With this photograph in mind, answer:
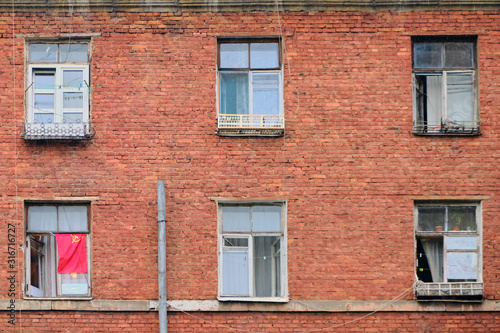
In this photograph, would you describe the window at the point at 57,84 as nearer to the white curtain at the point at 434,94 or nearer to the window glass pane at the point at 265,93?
the window glass pane at the point at 265,93

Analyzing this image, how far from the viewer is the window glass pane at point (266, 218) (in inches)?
544

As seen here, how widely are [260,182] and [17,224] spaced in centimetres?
457

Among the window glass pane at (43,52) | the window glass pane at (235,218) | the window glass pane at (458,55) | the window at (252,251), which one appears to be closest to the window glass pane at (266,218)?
the window at (252,251)

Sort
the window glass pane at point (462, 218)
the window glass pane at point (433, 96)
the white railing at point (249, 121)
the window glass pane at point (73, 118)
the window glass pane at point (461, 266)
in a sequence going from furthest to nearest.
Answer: the window glass pane at point (433, 96)
the window glass pane at point (73, 118)
the white railing at point (249, 121)
the window glass pane at point (462, 218)
the window glass pane at point (461, 266)

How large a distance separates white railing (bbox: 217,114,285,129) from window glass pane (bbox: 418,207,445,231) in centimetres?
312

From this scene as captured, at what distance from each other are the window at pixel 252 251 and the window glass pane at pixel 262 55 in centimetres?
273

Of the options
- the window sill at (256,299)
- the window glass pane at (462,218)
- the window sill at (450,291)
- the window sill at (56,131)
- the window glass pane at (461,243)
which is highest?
the window sill at (56,131)

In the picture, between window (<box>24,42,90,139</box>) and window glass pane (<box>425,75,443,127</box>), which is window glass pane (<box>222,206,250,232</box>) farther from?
window glass pane (<box>425,75,443,127</box>)

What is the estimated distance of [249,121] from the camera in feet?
45.9

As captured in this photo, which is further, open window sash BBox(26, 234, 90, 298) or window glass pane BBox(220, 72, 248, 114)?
window glass pane BBox(220, 72, 248, 114)

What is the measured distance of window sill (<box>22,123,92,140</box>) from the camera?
13.7 meters

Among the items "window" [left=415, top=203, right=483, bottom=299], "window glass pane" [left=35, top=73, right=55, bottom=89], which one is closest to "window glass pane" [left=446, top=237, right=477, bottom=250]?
"window" [left=415, top=203, right=483, bottom=299]

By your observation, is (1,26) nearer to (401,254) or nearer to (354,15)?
(354,15)

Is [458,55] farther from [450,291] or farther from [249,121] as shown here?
[450,291]
